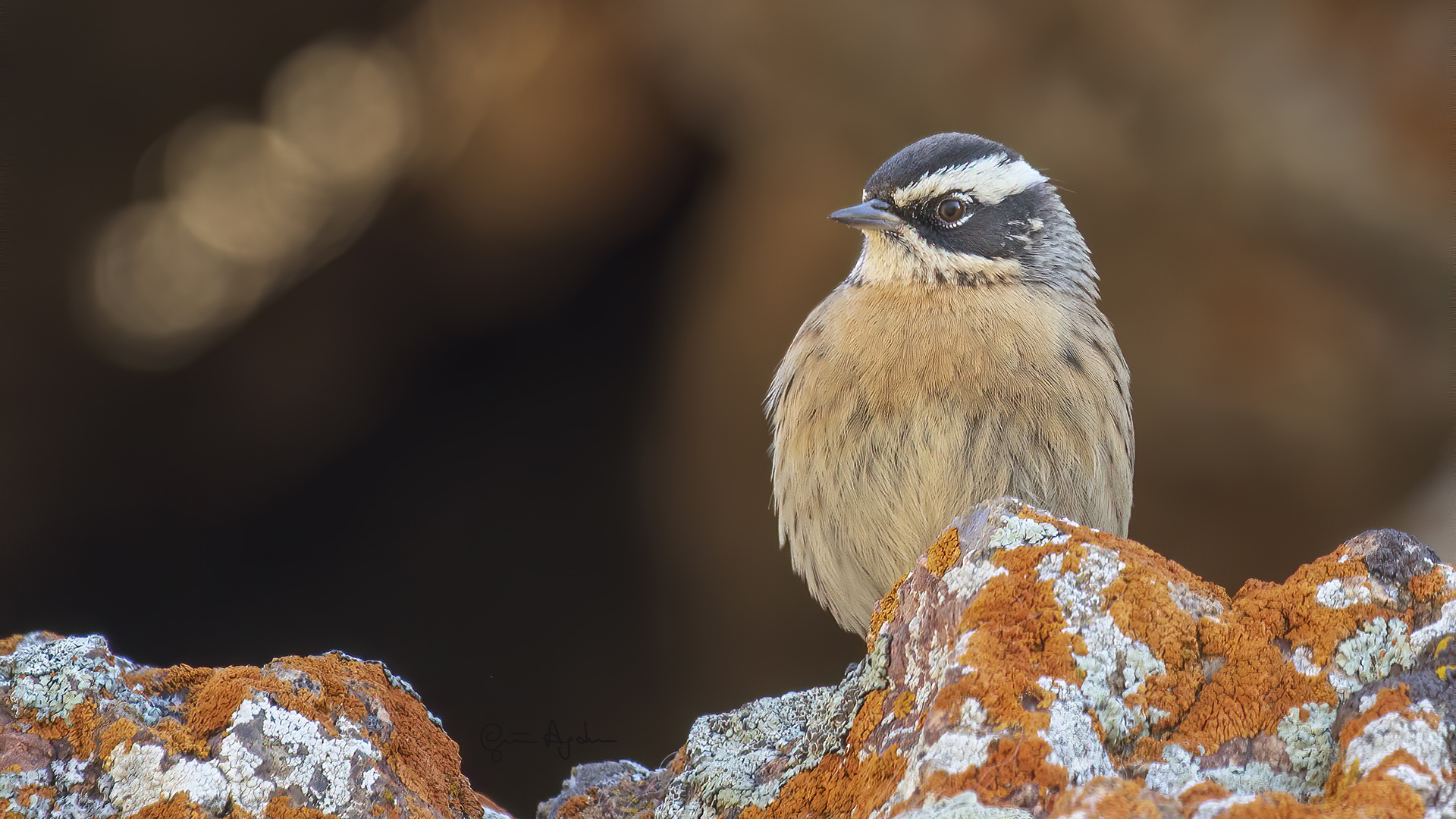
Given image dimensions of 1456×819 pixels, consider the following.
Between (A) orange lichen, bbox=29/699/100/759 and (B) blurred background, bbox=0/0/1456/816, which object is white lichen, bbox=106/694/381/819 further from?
(B) blurred background, bbox=0/0/1456/816

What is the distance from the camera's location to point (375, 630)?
26.9 feet

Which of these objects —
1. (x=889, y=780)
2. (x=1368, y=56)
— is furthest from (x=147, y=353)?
(x=1368, y=56)

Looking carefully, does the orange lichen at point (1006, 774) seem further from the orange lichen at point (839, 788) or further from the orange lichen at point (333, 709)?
the orange lichen at point (333, 709)

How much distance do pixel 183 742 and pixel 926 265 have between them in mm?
3616

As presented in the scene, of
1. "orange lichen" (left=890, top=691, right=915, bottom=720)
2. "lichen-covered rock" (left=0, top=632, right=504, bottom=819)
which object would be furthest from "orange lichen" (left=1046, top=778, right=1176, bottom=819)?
"lichen-covered rock" (left=0, top=632, right=504, bottom=819)

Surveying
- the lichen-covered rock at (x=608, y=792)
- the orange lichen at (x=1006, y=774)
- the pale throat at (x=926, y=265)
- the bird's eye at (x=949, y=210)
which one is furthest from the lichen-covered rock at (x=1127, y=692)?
the bird's eye at (x=949, y=210)

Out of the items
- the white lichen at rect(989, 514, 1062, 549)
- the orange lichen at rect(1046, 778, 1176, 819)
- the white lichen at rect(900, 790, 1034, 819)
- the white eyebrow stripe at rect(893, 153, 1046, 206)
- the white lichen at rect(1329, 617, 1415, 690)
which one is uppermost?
the white eyebrow stripe at rect(893, 153, 1046, 206)

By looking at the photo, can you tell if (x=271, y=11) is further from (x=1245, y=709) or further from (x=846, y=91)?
(x=1245, y=709)

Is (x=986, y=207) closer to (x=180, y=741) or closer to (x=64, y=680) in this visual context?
(x=180, y=741)

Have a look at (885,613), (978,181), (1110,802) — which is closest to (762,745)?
(885,613)

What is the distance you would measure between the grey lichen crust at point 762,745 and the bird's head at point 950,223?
2.24 m

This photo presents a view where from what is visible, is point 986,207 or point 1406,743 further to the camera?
point 986,207

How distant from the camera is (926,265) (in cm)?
530

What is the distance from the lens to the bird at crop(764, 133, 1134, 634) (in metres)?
4.74
